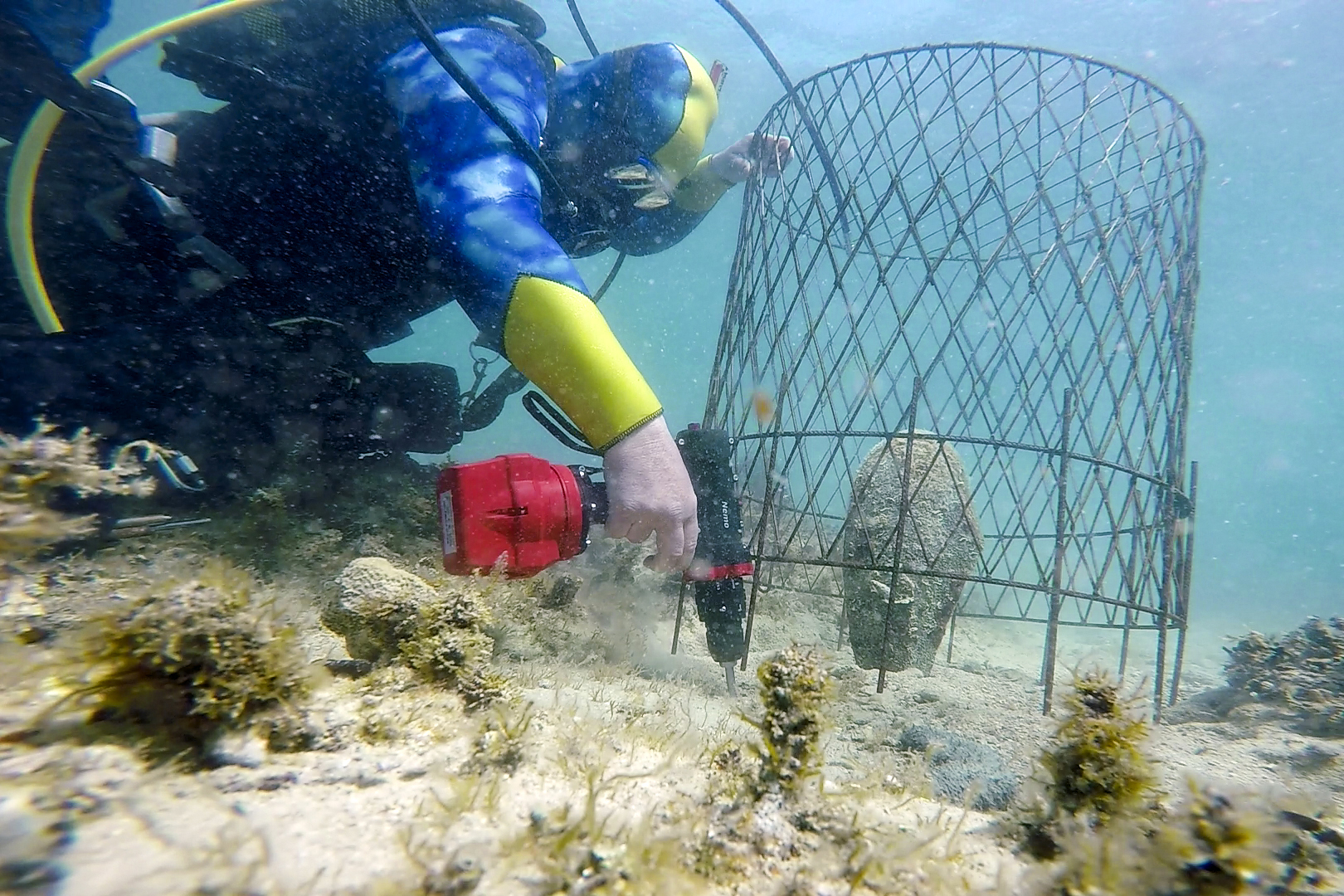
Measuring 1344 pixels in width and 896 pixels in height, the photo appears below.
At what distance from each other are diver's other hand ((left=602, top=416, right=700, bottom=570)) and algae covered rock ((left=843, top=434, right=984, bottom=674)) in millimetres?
1637

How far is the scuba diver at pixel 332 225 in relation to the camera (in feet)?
7.42

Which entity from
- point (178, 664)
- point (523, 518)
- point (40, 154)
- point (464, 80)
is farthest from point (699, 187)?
point (178, 664)

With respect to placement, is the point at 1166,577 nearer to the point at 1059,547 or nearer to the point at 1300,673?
the point at 1059,547

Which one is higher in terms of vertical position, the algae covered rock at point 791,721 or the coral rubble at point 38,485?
the coral rubble at point 38,485

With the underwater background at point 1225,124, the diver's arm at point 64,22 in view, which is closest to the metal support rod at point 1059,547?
the diver's arm at point 64,22

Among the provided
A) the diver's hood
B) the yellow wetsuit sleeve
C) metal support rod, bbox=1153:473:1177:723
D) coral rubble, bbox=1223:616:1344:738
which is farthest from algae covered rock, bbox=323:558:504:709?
coral rubble, bbox=1223:616:1344:738

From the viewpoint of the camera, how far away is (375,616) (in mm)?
1674

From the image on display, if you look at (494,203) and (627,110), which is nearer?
(494,203)

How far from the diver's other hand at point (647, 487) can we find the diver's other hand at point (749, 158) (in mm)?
2648

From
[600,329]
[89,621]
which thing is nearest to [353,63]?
[600,329]

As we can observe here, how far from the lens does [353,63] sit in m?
2.74

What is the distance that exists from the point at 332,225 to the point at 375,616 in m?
2.34

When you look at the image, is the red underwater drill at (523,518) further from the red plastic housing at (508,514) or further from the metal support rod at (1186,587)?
the metal support rod at (1186,587)

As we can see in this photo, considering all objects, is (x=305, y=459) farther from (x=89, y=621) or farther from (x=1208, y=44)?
(x=1208, y=44)
